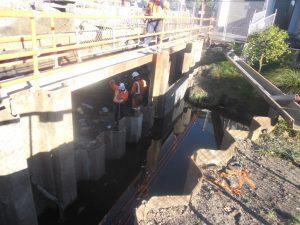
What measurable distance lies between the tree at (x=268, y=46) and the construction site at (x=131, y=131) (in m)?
0.06

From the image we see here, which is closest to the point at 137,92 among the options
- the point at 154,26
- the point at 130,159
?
the point at 130,159

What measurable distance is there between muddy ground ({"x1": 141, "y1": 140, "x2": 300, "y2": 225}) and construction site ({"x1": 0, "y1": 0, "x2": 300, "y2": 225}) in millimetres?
22

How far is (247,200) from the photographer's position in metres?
5.27

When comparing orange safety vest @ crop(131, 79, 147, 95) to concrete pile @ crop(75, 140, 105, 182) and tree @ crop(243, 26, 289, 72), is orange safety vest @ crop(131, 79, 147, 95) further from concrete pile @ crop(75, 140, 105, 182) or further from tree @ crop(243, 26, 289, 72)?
tree @ crop(243, 26, 289, 72)

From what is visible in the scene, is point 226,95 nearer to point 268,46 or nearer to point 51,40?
point 268,46

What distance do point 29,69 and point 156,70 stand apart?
4.46m

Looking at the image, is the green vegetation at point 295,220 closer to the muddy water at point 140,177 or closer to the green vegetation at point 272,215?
the green vegetation at point 272,215

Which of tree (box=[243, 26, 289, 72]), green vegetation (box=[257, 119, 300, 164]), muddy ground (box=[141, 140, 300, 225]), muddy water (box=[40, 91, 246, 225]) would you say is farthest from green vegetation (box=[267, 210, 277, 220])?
tree (box=[243, 26, 289, 72])

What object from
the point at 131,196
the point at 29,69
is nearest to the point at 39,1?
the point at 29,69

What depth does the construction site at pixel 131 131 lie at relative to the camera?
4852 millimetres

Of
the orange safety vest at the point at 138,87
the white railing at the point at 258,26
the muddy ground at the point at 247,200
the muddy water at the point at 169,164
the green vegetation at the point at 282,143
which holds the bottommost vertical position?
the muddy water at the point at 169,164

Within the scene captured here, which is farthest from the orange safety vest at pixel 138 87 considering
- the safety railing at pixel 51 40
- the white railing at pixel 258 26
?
the white railing at pixel 258 26

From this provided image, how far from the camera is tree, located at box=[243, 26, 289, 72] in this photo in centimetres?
1239

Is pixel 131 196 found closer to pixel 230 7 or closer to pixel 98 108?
pixel 98 108
